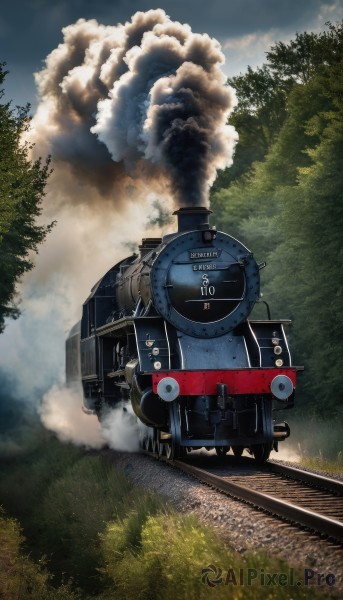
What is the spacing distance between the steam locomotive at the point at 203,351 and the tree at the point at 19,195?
4063mm

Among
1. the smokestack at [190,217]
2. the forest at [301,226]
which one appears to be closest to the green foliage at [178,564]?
the smokestack at [190,217]

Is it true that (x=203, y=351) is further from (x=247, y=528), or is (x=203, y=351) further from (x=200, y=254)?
(x=247, y=528)

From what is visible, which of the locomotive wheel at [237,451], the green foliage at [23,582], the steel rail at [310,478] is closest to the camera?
the green foliage at [23,582]

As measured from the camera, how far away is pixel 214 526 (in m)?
7.87

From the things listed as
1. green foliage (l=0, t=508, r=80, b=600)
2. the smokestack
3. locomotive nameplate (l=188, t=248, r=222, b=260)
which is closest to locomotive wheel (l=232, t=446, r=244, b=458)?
locomotive nameplate (l=188, t=248, r=222, b=260)

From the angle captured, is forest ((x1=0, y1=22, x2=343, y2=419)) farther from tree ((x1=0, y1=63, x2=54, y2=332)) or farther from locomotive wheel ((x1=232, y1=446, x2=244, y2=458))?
locomotive wheel ((x1=232, y1=446, x2=244, y2=458))

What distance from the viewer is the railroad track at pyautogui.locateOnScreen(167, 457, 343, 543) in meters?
7.38

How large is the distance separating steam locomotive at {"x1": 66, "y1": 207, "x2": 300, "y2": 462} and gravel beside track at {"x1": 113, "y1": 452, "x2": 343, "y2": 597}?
36.9 inches

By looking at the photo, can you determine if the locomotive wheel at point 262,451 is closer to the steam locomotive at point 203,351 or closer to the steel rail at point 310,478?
the steam locomotive at point 203,351

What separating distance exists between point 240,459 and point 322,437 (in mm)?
4372

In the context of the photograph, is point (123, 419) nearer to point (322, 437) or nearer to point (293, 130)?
point (322, 437)

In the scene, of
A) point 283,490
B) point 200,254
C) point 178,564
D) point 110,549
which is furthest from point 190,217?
point 178,564

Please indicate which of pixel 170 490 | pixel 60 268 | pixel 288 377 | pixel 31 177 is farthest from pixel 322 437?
pixel 60 268

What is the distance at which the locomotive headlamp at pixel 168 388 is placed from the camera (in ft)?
36.7
